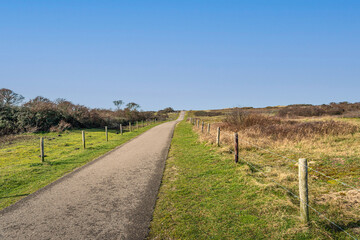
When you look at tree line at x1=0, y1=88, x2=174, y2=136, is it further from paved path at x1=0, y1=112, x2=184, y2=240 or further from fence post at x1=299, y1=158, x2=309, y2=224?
fence post at x1=299, y1=158, x2=309, y2=224

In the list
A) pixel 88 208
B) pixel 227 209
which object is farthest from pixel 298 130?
pixel 88 208

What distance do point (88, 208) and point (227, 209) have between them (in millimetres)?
3552

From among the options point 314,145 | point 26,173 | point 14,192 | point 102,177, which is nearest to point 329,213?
point 102,177

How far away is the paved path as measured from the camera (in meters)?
4.56

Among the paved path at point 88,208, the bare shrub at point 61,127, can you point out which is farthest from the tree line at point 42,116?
the paved path at point 88,208

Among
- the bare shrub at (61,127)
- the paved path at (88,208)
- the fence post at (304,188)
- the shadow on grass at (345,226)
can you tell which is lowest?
the paved path at (88,208)

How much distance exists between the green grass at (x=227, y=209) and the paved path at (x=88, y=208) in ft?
1.56

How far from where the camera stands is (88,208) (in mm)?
5699

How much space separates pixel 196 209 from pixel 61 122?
27.7 metres

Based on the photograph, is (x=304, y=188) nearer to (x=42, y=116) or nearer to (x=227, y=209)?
(x=227, y=209)

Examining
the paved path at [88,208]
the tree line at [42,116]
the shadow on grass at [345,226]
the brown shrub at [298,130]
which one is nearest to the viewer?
the shadow on grass at [345,226]

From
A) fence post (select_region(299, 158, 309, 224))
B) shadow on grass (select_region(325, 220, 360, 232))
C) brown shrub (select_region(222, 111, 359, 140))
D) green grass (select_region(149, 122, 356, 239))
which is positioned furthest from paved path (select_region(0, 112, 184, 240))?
brown shrub (select_region(222, 111, 359, 140))

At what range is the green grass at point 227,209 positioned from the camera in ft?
14.4

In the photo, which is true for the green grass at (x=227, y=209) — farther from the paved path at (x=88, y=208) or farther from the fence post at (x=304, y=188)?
the paved path at (x=88, y=208)
